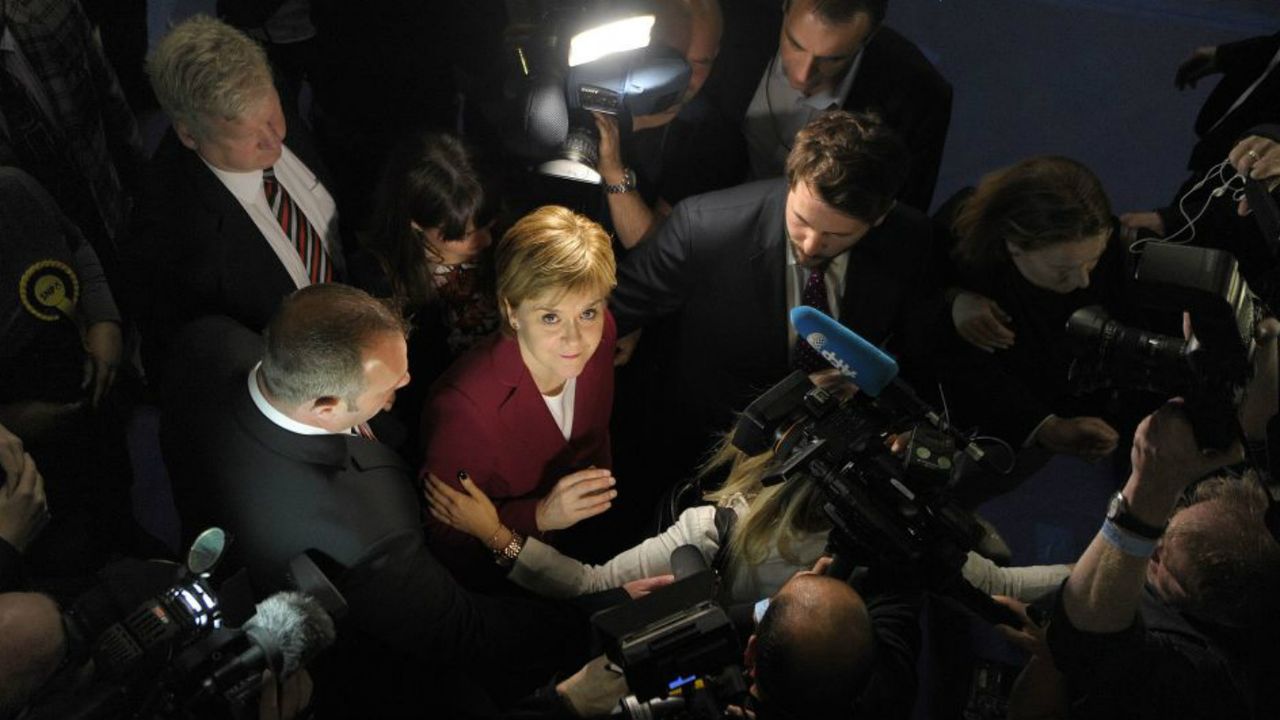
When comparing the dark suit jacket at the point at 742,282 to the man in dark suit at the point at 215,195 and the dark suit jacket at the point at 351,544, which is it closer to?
the dark suit jacket at the point at 351,544

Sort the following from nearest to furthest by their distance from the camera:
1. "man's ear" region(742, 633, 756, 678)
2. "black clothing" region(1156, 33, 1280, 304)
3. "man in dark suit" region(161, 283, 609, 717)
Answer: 1. "man's ear" region(742, 633, 756, 678)
2. "man in dark suit" region(161, 283, 609, 717)
3. "black clothing" region(1156, 33, 1280, 304)

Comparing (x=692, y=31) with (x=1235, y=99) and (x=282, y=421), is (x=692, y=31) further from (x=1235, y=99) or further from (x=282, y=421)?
(x=1235, y=99)

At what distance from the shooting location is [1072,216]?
2.31 meters

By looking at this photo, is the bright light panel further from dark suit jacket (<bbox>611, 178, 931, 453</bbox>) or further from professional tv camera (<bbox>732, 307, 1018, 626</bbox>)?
professional tv camera (<bbox>732, 307, 1018, 626</bbox>)

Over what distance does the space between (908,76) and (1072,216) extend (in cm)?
84

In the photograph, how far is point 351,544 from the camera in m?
1.87

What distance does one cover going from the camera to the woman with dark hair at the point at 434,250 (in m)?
2.37

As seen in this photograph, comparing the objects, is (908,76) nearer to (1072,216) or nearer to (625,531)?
(1072,216)

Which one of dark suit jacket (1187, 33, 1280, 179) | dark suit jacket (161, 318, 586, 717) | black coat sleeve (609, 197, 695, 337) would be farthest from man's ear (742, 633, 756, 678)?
dark suit jacket (1187, 33, 1280, 179)

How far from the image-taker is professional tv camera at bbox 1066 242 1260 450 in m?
1.55

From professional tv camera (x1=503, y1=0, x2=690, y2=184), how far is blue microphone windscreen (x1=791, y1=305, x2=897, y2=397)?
2.58 ft

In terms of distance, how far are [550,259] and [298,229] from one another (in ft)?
2.81

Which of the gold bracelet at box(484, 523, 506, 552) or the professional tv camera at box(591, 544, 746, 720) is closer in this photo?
the professional tv camera at box(591, 544, 746, 720)

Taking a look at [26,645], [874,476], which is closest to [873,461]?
[874,476]
